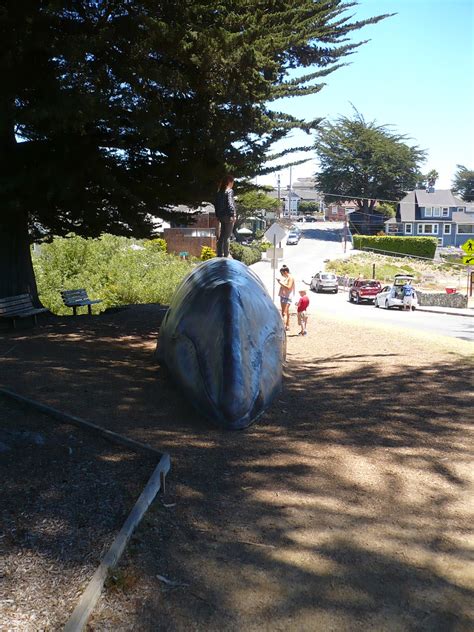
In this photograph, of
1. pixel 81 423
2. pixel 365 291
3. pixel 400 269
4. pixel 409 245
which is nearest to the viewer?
pixel 81 423

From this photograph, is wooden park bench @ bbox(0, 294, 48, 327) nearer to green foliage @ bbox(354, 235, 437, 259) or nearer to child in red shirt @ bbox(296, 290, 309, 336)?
child in red shirt @ bbox(296, 290, 309, 336)

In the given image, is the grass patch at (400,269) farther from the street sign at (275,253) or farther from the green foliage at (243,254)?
the street sign at (275,253)

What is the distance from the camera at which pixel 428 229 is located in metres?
79.7

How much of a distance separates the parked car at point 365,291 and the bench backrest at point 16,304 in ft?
85.2

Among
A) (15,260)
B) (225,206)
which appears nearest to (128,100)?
(225,206)

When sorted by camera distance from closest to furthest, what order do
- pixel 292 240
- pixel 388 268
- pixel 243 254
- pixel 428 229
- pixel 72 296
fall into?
pixel 72 296
pixel 243 254
pixel 388 268
pixel 292 240
pixel 428 229

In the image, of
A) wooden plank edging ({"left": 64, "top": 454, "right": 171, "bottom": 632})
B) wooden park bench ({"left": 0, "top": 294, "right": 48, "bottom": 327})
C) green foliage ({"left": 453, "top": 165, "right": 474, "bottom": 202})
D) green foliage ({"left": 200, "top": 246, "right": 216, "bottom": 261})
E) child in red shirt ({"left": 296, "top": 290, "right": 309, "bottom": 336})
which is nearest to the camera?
wooden plank edging ({"left": 64, "top": 454, "right": 171, "bottom": 632})

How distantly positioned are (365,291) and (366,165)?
51881mm

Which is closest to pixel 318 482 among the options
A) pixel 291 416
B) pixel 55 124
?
pixel 291 416

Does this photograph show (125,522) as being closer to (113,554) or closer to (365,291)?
(113,554)

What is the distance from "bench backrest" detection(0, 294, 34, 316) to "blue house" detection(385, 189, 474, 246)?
72.6 metres

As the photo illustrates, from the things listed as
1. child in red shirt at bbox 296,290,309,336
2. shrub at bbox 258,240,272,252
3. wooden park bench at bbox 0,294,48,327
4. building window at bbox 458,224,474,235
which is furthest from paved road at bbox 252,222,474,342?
building window at bbox 458,224,474,235

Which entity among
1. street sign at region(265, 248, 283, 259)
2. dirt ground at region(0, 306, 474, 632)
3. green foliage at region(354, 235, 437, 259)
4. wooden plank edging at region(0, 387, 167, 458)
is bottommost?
green foliage at region(354, 235, 437, 259)

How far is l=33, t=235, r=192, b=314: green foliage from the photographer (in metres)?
20.1
